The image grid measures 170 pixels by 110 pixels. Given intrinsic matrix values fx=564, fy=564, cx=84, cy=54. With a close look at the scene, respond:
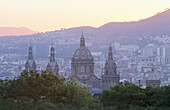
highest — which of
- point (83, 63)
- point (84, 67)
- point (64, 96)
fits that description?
point (83, 63)

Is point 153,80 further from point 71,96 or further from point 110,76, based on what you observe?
point 71,96

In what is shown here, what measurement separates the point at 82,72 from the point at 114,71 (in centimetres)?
646

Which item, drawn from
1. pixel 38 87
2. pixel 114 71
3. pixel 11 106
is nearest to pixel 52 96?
pixel 38 87

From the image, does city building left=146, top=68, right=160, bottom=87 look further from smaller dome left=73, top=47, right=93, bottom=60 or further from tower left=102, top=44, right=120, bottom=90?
smaller dome left=73, top=47, right=93, bottom=60

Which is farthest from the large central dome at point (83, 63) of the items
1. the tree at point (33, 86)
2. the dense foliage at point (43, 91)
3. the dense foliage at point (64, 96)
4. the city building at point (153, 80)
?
the tree at point (33, 86)

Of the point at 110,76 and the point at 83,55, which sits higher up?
the point at 83,55

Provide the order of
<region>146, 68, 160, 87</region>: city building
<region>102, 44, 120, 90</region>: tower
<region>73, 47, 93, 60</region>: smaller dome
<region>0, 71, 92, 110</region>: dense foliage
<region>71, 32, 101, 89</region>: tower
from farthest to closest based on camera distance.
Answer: <region>73, 47, 93, 60</region>: smaller dome
<region>71, 32, 101, 89</region>: tower
<region>102, 44, 120, 90</region>: tower
<region>146, 68, 160, 87</region>: city building
<region>0, 71, 92, 110</region>: dense foliage

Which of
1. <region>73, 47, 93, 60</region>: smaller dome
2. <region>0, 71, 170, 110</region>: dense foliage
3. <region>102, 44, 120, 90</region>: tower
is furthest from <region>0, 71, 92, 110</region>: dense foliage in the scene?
<region>73, 47, 93, 60</region>: smaller dome

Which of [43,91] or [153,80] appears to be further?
[153,80]

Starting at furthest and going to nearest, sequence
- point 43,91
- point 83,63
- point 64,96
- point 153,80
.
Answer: point 83,63
point 153,80
point 64,96
point 43,91

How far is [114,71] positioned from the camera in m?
75.5

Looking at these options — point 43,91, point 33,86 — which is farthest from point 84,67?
point 43,91

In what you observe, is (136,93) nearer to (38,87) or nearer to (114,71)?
(38,87)

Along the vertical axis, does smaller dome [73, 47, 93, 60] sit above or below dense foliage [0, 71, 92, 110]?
above
